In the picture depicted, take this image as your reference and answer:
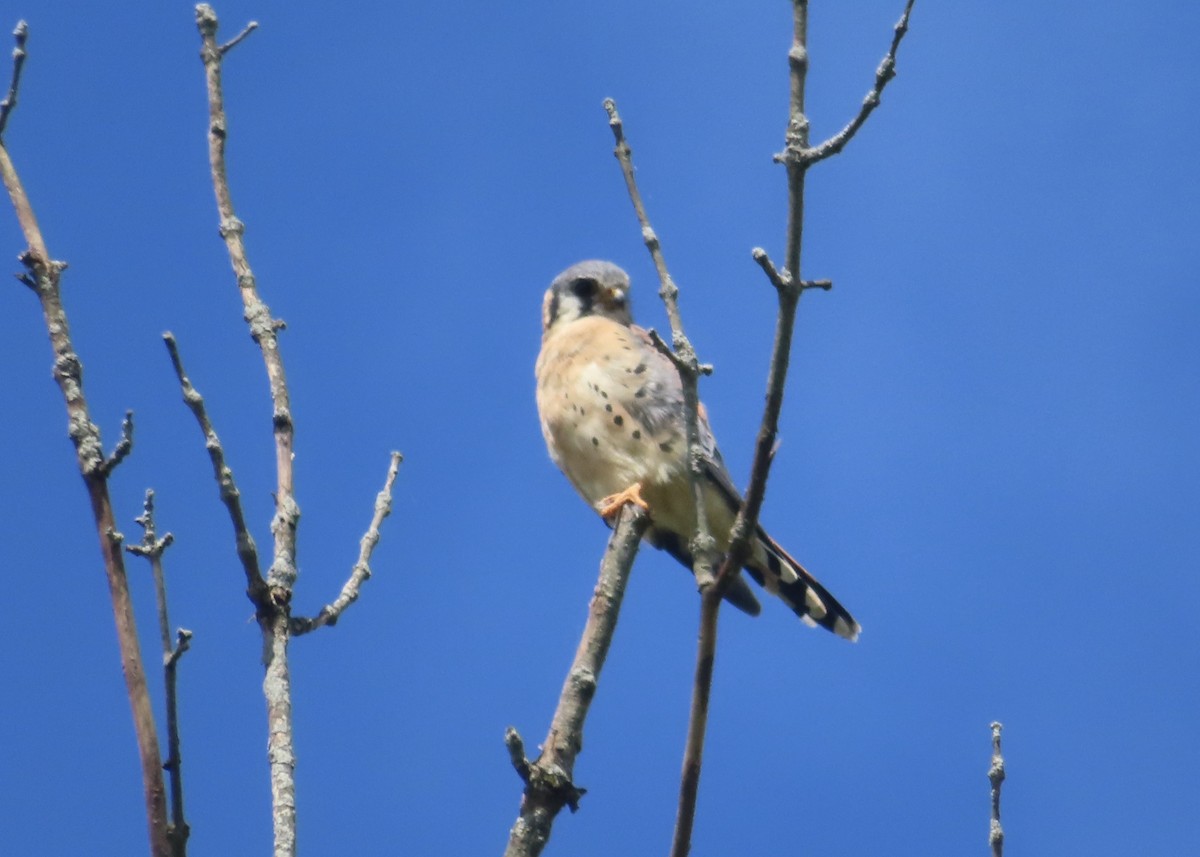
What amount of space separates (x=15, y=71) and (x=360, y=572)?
0.95 meters

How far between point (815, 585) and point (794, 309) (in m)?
2.51

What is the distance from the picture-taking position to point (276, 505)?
2.11 metres

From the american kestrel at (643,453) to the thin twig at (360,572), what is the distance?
1.55 meters

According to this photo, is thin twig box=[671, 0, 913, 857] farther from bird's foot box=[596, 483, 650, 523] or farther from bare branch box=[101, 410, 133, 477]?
bird's foot box=[596, 483, 650, 523]

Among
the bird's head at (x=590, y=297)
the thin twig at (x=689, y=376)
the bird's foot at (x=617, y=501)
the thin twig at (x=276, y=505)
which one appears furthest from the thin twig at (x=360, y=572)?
the bird's head at (x=590, y=297)

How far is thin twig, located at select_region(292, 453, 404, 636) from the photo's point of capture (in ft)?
6.78

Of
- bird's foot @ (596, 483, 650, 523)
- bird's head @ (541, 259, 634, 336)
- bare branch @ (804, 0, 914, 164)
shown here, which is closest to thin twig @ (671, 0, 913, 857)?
bare branch @ (804, 0, 914, 164)

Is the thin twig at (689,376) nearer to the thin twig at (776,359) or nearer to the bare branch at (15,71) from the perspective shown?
the thin twig at (776,359)

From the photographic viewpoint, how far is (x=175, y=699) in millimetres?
1760

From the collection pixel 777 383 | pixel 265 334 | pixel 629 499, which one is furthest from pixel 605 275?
pixel 777 383

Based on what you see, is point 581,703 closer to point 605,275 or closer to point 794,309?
point 794,309

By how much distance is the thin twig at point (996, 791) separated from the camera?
1.86 m

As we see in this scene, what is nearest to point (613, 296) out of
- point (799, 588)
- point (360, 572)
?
point (799, 588)

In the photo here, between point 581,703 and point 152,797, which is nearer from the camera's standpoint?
point 152,797
